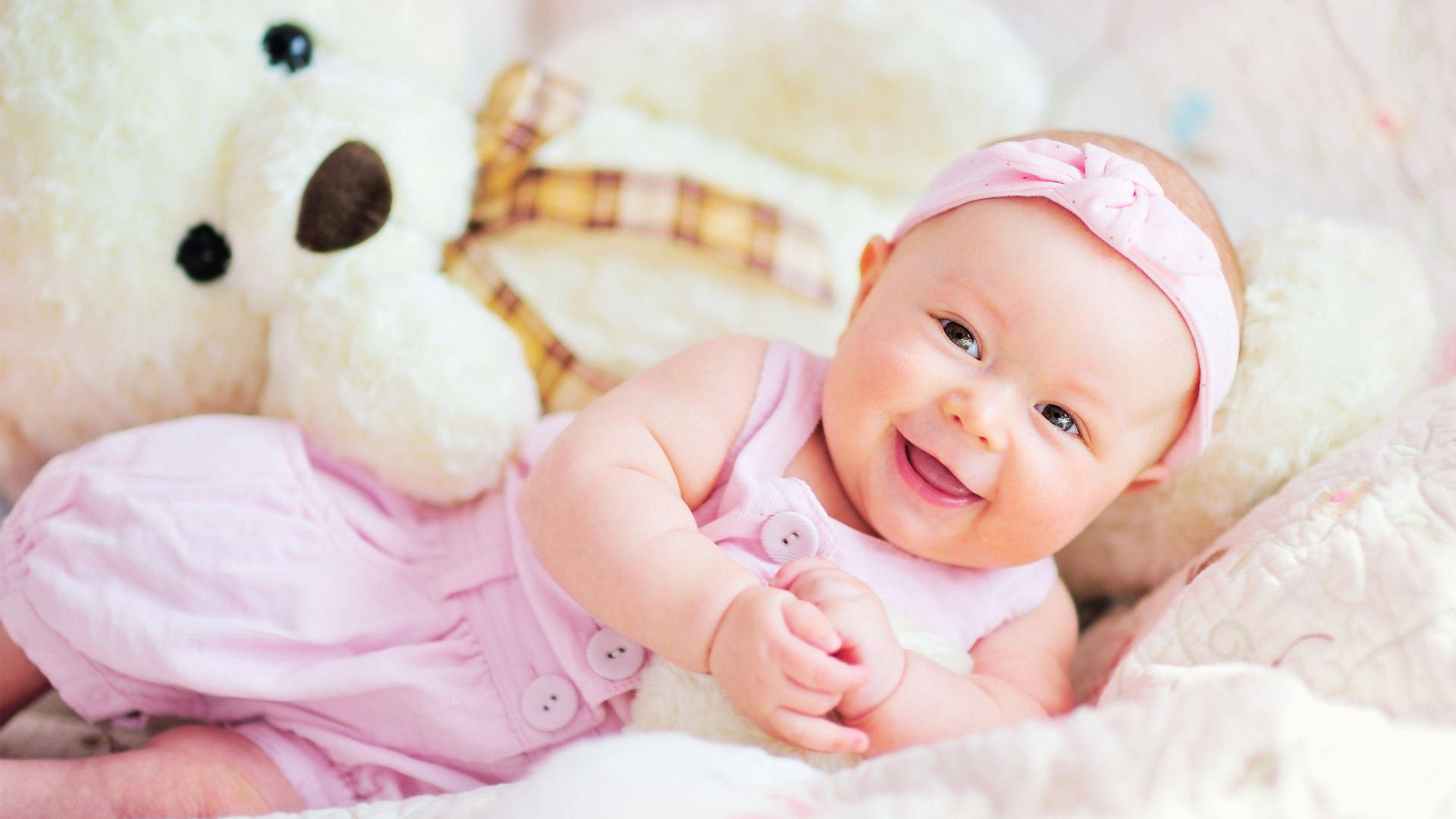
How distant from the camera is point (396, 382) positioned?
1009 millimetres

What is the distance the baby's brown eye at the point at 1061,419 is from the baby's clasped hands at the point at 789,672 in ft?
1.01

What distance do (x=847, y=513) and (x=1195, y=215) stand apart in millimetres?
443

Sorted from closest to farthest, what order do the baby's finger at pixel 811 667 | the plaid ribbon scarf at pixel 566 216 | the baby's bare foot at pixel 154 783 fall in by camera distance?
the baby's finger at pixel 811 667 < the baby's bare foot at pixel 154 783 < the plaid ribbon scarf at pixel 566 216

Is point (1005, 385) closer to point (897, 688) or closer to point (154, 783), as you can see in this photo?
point (897, 688)

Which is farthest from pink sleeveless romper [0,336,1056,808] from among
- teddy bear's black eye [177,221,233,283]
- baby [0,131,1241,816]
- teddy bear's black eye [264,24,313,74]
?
teddy bear's black eye [264,24,313,74]

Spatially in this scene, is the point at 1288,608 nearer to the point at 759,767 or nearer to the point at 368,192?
the point at 759,767

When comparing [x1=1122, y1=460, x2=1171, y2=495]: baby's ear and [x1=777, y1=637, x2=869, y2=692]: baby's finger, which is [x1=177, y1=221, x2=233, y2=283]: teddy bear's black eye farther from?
[x1=1122, y1=460, x2=1171, y2=495]: baby's ear

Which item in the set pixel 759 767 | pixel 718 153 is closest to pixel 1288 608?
pixel 759 767

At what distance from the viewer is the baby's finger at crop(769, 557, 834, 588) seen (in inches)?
32.6

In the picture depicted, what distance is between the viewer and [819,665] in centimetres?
73

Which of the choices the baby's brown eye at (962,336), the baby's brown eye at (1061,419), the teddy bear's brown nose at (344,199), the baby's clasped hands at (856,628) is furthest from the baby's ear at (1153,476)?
the teddy bear's brown nose at (344,199)

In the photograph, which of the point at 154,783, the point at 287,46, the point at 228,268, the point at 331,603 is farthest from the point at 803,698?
the point at 287,46

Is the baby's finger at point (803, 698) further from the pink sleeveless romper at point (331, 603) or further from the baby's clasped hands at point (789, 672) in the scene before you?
the pink sleeveless romper at point (331, 603)

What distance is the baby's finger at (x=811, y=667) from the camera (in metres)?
0.73
